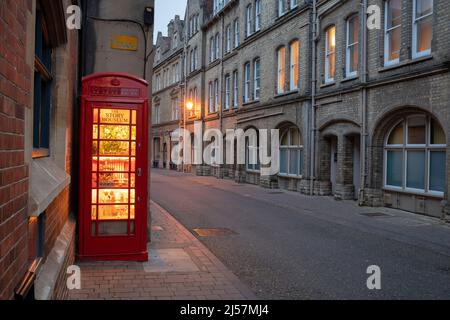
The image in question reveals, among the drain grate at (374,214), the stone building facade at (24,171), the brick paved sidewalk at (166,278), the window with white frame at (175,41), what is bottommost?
the brick paved sidewalk at (166,278)

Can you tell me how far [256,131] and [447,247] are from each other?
18.2 m

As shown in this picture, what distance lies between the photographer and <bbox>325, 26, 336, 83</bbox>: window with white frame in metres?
19.5

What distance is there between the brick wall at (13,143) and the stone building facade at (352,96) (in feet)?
40.2

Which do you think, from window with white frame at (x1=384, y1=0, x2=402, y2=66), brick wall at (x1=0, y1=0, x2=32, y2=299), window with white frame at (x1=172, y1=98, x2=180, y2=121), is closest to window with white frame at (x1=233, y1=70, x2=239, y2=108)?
window with white frame at (x1=384, y1=0, x2=402, y2=66)

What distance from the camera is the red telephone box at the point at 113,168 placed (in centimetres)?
742

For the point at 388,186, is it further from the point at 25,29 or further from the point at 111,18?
the point at 25,29

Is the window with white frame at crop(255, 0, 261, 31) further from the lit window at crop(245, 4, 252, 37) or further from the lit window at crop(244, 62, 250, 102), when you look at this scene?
the lit window at crop(244, 62, 250, 102)

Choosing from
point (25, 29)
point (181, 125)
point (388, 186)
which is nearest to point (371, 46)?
point (388, 186)

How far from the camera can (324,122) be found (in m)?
19.6

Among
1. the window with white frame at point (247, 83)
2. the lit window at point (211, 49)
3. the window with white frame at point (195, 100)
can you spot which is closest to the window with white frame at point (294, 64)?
the window with white frame at point (247, 83)

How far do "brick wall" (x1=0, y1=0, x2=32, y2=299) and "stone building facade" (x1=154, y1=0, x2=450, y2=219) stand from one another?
1225 centimetres

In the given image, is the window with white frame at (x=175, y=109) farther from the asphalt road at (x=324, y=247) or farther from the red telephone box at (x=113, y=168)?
the red telephone box at (x=113, y=168)

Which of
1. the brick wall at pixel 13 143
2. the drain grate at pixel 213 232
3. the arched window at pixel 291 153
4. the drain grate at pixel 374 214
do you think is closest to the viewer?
the brick wall at pixel 13 143

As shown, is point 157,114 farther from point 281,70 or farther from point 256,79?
point 281,70
